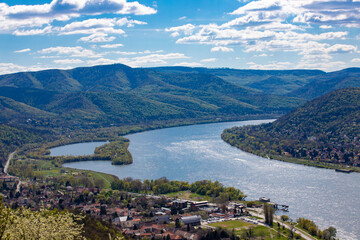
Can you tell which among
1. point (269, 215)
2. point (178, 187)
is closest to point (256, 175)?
point (178, 187)

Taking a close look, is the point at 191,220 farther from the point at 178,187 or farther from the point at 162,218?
the point at 178,187

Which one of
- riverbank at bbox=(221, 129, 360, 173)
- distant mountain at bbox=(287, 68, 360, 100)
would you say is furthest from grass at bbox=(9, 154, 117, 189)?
distant mountain at bbox=(287, 68, 360, 100)

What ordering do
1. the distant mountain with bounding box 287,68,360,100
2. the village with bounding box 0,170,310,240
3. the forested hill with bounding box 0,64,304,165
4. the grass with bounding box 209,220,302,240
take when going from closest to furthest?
the grass with bounding box 209,220,302,240, the village with bounding box 0,170,310,240, the forested hill with bounding box 0,64,304,165, the distant mountain with bounding box 287,68,360,100

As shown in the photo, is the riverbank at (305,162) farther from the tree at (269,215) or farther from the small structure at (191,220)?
the small structure at (191,220)

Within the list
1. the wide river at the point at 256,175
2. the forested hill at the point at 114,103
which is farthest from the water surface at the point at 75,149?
the forested hill at the point at 114,103

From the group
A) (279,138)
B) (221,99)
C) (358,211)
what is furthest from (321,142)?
(221,99)

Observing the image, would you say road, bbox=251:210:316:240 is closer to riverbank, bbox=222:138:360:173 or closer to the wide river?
the wide river
